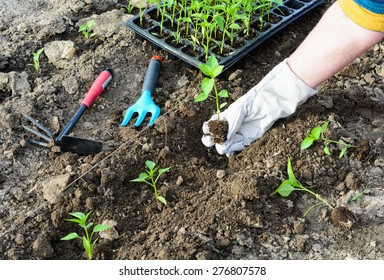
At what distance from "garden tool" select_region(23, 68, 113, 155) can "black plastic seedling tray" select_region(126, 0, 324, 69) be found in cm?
40

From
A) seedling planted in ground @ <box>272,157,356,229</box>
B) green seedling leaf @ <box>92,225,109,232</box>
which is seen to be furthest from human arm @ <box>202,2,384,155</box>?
green seedling leaf @ <box>92,225,109,232</box>

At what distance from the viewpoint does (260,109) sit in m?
2.62

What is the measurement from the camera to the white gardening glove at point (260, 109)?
8.41ft

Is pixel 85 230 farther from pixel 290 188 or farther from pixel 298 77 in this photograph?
pixel 298 77

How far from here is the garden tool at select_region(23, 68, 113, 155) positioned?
8.60 feet

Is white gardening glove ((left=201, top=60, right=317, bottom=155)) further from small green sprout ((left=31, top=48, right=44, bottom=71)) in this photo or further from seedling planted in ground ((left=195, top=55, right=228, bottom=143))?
small green sprout ((left=31, top=48, right=44, bottom=71))

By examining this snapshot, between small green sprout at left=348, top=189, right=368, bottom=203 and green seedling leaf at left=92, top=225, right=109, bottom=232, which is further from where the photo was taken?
small green sprout at left=348, top=189, right=368, bottom=203

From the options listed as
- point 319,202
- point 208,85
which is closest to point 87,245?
point 208,85

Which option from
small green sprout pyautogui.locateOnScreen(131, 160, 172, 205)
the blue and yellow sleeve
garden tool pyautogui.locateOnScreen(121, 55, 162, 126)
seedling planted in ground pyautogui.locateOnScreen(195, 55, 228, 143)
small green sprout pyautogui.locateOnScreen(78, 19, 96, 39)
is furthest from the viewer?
small green sprout pyautogui.locateOnScreen(78, 19, 96, 39)

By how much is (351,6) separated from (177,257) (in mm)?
1105

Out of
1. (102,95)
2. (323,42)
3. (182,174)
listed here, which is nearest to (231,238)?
(182,174)

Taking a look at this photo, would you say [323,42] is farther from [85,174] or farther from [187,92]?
[85,174]

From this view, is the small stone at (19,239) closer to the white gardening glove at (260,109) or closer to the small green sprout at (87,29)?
the white gardening glove at (260,109)

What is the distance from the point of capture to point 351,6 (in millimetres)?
2193
